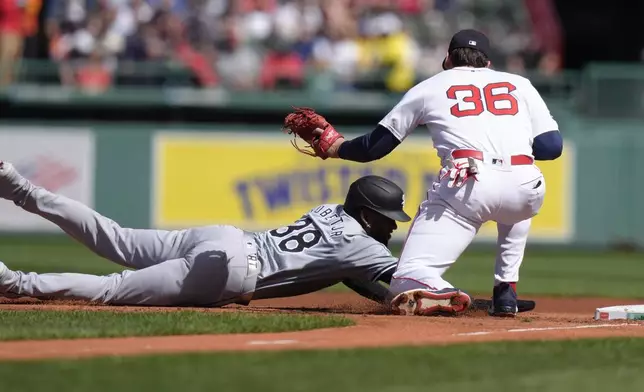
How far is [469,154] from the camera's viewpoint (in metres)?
6.98

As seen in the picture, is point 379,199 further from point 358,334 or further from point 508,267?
point 358,334

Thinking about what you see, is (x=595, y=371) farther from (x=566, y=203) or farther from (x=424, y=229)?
(x=566, y=203)

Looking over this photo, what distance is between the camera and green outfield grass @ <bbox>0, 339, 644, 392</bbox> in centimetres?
438

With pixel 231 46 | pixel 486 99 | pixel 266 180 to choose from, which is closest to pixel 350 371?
pixel 486 99

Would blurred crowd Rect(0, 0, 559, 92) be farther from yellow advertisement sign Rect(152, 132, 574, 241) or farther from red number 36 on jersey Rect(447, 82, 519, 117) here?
red number 36 on jersey Rect(447, 82, 519, 117)

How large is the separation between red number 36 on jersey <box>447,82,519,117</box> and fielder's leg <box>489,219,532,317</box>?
30.3 inches

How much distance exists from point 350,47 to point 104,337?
42.3ft

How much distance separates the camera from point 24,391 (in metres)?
4.17

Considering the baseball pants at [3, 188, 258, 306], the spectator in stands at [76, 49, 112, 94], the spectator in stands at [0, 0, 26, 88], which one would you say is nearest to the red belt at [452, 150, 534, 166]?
the baseball pants at [3, 188, 258, 306]

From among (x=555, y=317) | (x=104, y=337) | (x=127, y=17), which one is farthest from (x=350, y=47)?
(x=104, y=337)

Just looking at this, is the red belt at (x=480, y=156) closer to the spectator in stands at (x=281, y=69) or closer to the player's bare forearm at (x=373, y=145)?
the player's bare forearm at (x=373, y=145)

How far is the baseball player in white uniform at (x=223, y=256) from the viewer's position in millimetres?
6992

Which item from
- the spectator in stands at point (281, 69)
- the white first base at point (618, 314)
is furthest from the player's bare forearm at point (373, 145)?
the spectator in stands at point (281, 69)

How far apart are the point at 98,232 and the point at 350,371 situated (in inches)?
115
